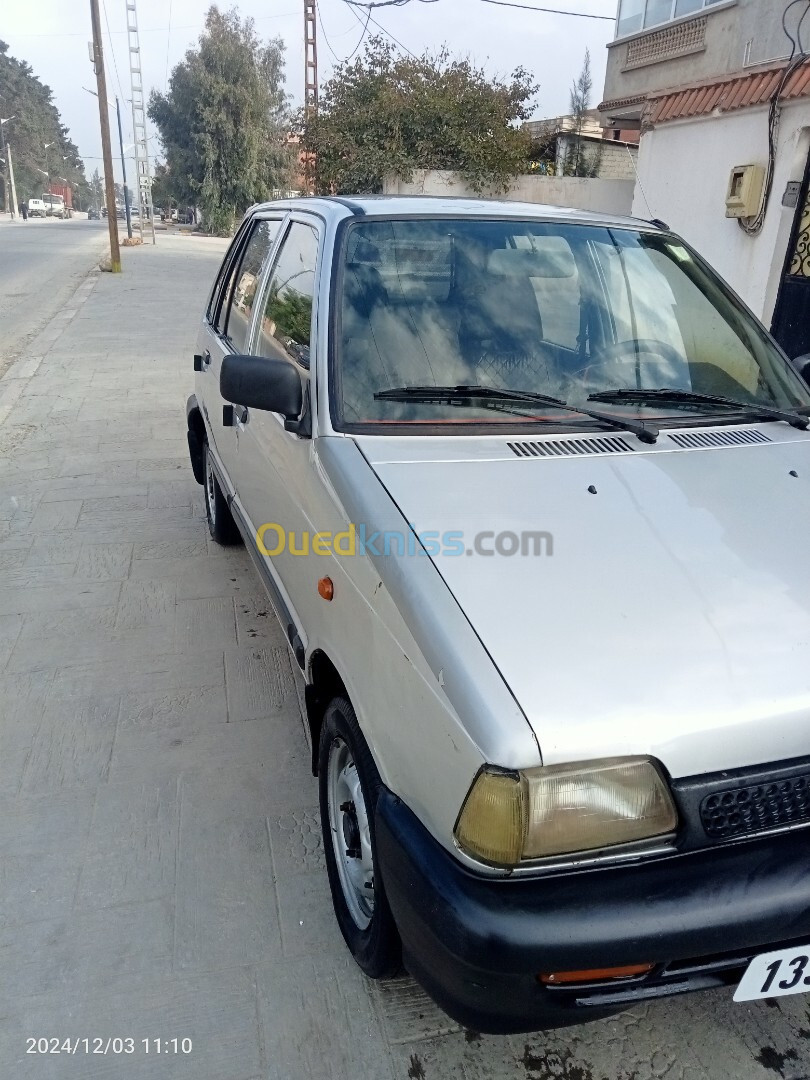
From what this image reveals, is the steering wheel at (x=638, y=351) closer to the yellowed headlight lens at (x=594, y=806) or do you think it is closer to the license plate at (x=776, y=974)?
the yellowed headlight lens at (x=594, y=806)

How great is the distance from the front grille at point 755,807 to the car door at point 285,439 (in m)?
1.30

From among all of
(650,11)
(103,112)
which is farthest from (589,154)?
(103,112)

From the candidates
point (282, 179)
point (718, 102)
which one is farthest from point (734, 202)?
point (282, 179)

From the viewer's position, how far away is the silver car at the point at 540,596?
1.49m

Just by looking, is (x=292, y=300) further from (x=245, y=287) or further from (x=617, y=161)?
(x=617, y=161)

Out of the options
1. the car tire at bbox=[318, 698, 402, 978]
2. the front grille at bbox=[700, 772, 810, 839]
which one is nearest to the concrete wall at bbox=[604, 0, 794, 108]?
the car tire at bbox=[318, 698, 402, 978]

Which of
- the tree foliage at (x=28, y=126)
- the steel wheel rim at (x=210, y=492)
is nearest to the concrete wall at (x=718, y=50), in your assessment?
the steel wheel rim at (x=210, y=492)

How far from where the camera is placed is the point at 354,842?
214cm

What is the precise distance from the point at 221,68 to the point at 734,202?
3484 centimetres

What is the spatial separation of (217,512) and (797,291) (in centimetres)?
561

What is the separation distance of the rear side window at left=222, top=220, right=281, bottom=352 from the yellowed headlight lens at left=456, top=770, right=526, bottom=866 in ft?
7.92

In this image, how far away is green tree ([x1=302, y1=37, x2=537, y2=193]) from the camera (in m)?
17.4

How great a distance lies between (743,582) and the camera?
1.80 meters

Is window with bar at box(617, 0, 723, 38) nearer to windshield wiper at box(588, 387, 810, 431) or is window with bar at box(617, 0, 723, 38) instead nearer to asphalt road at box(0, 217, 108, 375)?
asphalt road at box(0, 217, 108, 375)
